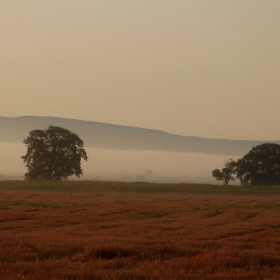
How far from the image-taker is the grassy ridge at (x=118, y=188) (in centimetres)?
6844

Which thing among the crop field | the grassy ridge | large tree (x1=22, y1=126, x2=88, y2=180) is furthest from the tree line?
the crop field

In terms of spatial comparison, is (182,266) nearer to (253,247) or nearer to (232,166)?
(253,247)

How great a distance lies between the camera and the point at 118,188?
71.8 meters

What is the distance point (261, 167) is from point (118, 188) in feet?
100

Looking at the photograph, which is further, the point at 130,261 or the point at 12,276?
the point at 130,261

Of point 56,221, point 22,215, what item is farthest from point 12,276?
point 22,215

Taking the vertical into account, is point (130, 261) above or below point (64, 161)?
below

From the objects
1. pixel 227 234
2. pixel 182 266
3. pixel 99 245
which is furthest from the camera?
pixel 227 234

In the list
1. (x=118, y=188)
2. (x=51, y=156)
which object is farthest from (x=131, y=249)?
(x=51, y=156)

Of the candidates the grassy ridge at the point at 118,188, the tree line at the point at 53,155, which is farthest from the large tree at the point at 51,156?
the grassy ridge at the point at 118,188

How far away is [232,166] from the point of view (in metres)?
93.2

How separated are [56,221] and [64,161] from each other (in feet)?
191

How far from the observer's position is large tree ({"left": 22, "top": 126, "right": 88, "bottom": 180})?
268 ft

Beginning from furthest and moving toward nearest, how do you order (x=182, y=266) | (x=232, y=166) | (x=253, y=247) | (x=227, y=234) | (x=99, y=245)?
(x=232, y=166) → (x=227, y=234) → (x=253, y=247) → (x=99, y=245) → (x=182, y=266)
